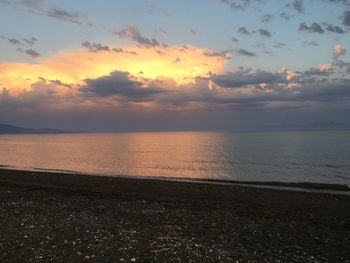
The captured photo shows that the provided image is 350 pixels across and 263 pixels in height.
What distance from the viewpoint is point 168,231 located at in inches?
568

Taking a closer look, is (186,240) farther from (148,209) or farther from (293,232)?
(148,209)

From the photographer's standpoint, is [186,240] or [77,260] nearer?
[77,260]

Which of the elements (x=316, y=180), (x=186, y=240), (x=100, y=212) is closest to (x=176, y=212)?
(x=100, y=212)

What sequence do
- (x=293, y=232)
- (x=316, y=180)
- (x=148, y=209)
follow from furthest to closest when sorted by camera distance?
(x=316, y=180)
(x=148, y=209)
(x=293, y=232)

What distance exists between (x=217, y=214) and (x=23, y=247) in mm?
10473

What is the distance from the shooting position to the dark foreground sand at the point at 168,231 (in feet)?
37.4

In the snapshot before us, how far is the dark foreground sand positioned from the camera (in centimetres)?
1141

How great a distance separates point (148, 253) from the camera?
1142 centimetres

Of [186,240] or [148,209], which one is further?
[148,209]

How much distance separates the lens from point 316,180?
142 ft

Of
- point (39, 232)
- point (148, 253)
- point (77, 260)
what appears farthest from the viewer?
point (39, 232)

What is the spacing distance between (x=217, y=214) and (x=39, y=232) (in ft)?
31.2

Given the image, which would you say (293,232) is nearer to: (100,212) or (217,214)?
(217,214)

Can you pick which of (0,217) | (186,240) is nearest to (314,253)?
(186,240)
